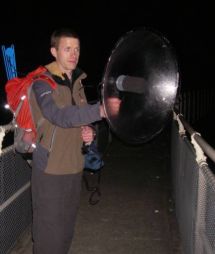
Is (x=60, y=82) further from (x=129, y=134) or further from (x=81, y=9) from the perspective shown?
(x=81, y=9)

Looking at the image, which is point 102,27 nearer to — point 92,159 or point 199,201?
point 92,159

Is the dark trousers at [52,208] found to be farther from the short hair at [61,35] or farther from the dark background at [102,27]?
the dark background at [102,27]

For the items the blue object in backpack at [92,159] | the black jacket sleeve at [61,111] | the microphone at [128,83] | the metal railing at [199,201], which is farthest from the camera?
the blue object in backpack at [92,159]

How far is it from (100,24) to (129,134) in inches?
1787

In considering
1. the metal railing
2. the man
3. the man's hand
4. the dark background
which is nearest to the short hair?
the man

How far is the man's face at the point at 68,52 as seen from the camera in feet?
9.53

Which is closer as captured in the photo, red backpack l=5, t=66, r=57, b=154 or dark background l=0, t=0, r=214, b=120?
red backpack l=5, t=66, r=57, b=154

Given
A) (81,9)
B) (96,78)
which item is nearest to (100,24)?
(81,9)

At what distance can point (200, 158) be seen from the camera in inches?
127

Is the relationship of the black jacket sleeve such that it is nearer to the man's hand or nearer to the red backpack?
the red backpack

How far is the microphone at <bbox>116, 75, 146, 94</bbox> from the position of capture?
2.13 m

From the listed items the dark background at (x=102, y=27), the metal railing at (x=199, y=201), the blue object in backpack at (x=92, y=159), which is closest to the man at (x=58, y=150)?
the blue object in backpack at (x=92, y=159)

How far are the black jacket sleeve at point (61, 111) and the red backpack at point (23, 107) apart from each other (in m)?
0.07

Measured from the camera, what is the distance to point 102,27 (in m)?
46.0
